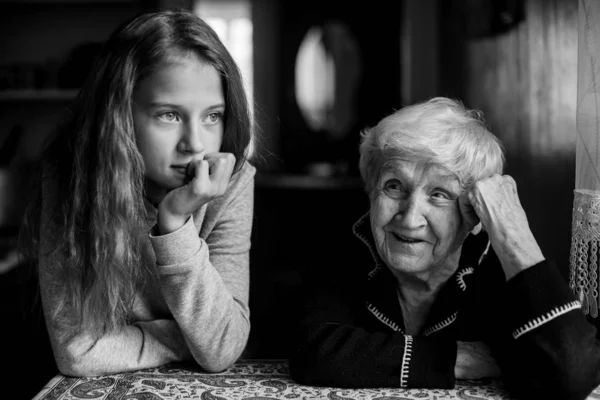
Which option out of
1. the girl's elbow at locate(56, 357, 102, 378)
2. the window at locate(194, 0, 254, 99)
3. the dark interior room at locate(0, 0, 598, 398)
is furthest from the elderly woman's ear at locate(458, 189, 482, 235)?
the window at locate(194, 0, 254, 99)

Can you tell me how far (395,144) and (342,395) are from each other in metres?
0.51

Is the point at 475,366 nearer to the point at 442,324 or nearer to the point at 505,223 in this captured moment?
the point at 442,324

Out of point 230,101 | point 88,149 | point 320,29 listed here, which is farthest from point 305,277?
point 320,29

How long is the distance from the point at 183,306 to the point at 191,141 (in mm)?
329

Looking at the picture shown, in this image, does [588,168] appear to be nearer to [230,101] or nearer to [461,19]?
[230,101]

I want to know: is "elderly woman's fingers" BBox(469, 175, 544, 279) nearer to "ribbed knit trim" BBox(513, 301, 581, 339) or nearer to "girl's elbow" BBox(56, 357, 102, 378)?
"ribbed knit trim" BBox(513, 301, 581, 339)

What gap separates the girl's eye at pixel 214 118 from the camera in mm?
1383

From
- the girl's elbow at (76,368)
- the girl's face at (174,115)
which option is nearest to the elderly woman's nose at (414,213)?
the girl's face at (174,115)

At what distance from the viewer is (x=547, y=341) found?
1149 mm

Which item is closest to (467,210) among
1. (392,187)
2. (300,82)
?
(392,187)

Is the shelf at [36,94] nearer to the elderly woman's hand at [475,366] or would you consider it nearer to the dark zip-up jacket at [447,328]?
the dark zip-up jacket at [447,328]

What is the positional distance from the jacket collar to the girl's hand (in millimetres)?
393

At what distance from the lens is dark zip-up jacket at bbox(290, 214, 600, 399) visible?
1.15 m

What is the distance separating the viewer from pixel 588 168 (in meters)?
1.33
